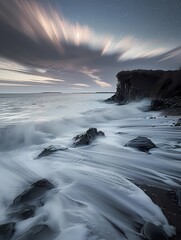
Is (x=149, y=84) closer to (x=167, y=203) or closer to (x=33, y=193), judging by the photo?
(x=167, y=203)

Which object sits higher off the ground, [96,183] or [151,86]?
[151,86]

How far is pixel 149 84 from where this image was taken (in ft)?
113

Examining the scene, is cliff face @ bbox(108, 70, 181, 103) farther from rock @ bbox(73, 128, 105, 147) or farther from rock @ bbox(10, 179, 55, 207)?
rock @ bbox(10, 179, 55, 207)

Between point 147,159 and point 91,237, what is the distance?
3.47 m

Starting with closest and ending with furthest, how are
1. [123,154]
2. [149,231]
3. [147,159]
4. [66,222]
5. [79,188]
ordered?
[149,231] → [66,222] → [79,188] → [147,159] → [123,154]

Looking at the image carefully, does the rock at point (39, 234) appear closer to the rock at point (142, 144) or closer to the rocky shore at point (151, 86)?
the rock at point (142, 144)

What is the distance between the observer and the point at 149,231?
8.99 ft

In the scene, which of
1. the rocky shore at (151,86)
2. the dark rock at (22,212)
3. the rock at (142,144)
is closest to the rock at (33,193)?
the dark rock at (22,212)

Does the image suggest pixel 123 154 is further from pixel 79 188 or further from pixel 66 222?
pixel 66 222

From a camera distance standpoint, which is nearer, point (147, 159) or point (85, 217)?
point (85, 217)

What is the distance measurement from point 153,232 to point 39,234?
167cm

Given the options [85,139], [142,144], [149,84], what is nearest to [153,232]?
[142,144]

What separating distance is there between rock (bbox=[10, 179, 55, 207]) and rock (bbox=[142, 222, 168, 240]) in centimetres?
217

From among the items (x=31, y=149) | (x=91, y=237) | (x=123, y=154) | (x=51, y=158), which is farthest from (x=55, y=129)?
(x=91, y=237)
